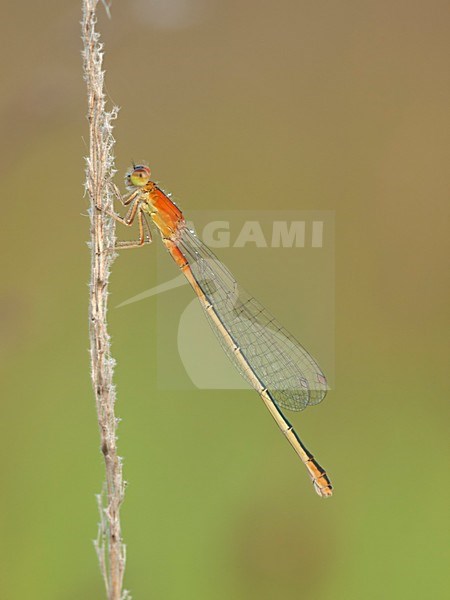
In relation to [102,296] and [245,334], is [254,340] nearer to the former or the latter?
[245,334]

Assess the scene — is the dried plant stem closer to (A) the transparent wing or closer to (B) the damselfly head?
(B) the damselfly head

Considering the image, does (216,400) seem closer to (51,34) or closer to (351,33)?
(51,34)

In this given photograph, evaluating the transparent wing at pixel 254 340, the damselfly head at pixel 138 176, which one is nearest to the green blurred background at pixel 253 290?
the transparent wing at pixel 254 340

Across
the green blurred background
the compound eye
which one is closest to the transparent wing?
the green blurred background

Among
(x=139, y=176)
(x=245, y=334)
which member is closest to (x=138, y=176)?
(x=139, y=176)

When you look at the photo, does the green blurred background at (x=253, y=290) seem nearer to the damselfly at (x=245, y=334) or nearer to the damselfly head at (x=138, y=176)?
the damselfly at (x=245, y=334)

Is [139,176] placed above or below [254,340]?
above
